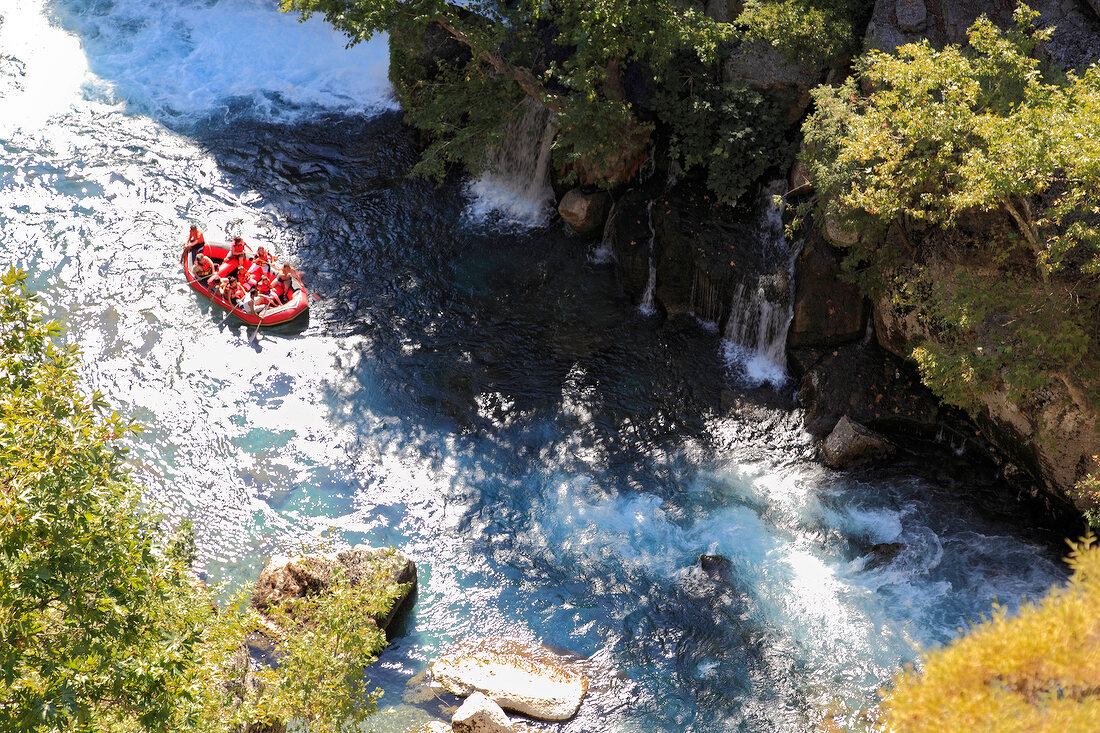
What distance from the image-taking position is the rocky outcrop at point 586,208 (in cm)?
1978

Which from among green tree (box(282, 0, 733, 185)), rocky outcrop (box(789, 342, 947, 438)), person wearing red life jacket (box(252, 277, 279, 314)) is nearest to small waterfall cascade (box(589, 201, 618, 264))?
green tree (box(282, 0, 733, 185))

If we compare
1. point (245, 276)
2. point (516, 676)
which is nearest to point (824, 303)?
point (516, 676)

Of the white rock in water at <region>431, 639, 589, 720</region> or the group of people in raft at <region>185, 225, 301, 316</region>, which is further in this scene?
the group of people in raft at <region>185, 225, 301, 316</region>

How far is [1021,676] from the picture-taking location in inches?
242

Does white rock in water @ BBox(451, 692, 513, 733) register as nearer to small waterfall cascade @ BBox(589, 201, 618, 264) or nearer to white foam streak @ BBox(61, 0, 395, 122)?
small waterfall cascade @ BBox(589, 201, 618, 264)

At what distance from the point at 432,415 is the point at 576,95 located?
7.75 m

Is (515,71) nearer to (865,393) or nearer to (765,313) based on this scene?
(765,313)

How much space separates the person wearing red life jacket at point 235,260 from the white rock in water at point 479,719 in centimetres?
1147

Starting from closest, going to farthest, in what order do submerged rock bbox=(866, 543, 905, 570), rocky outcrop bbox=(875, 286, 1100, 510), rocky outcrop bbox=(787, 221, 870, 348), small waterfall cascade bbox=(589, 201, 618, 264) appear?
rocky outcrop bbox=(875, 286, 1100, 510)
submerged rock bbox=(866, 543, 905, 570)
rocky outcrop bbox=(787, 221, 870, 348)
small waterfall cascade bbox=(589, 201, 618, 264)

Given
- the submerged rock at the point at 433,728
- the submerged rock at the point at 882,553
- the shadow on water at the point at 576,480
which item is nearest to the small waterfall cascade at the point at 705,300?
the shadow on water at the point at 576,480

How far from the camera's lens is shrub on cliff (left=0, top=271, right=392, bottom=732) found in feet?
19.9

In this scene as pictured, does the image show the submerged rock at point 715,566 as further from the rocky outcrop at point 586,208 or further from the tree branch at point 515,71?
the tree branch at point 515,71

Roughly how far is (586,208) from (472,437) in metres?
6.85

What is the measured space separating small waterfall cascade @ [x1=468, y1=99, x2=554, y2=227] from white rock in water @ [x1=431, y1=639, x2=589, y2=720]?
11369 millimetres
